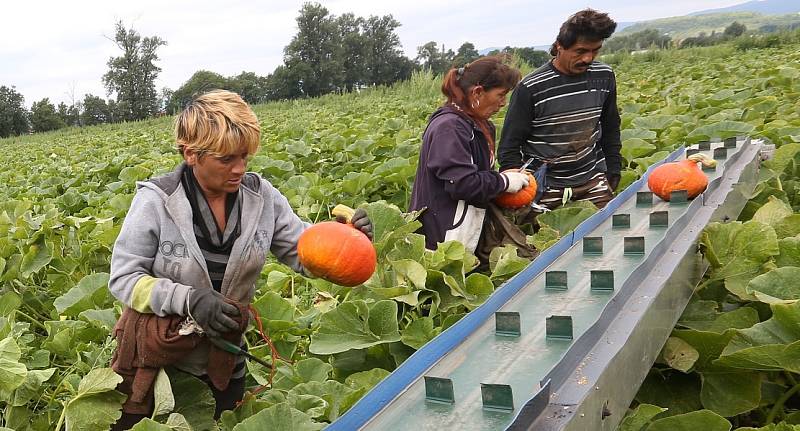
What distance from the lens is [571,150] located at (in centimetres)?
377

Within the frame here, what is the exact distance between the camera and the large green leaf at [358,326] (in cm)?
221

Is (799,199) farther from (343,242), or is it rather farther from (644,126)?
(343,242)

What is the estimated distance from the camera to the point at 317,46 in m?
66.7

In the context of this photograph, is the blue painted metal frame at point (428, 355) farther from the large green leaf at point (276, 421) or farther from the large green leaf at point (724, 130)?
the large green leaf at point (724, 130)

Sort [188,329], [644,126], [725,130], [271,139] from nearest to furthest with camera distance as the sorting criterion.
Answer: [188,329] < [725,130] < [644,126] < [271,139]

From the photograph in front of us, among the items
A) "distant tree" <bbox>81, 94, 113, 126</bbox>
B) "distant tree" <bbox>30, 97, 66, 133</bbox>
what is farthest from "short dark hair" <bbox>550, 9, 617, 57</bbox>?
"distant tree" <bbox>81, 94, 113, 126</bbox>

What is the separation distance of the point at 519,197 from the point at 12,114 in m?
65.6

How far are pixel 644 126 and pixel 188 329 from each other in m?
4.19

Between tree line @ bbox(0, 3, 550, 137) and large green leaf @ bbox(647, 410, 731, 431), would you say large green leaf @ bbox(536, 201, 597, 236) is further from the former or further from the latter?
tree line @ bbox(0, 3, 550, 137)

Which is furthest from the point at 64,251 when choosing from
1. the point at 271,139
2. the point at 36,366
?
the point at 271,139

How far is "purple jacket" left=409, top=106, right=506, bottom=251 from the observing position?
10.3 ft

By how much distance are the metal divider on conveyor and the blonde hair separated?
2.67ft

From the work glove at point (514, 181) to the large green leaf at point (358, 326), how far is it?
4.11 feet

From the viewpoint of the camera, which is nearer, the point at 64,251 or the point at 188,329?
the point at 188,329
